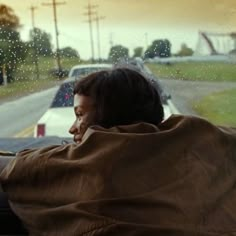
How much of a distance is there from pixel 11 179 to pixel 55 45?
1.18 metres

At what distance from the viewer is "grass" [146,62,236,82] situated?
2.39m

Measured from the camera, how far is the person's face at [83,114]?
4.75ft

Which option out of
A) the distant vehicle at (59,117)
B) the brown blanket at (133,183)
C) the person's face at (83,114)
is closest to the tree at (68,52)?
the distant vehicle at (59,117)

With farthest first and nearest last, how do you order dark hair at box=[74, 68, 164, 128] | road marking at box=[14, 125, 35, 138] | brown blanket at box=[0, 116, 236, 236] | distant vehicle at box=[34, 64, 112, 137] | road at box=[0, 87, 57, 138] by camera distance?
road marking at box=[14, 125, 35, 138] → road at box=[0, 87, 57, 138] → distant vehicle at box=[34, 64, 112, 137] → dark hair at box=[74, 68, 164, 128] → brown blanket at box=[0, 116, 236, 236]

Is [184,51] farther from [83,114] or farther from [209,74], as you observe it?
[83,114]

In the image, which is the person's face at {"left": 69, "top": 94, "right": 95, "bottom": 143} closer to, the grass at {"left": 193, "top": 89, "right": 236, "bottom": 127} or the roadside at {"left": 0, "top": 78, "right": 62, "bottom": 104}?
the grass at {"left": 193, "top": 89, "right": 236, "bottom": 127}

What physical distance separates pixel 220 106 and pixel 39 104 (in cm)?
100

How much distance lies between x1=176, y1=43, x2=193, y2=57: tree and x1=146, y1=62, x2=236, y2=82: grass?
42 millimetres

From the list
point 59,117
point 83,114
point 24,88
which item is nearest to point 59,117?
point 59,117

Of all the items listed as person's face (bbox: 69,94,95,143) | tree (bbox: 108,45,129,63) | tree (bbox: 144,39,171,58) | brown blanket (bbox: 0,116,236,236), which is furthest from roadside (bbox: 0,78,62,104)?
brown blanket (bbox: 0,116,236,236)

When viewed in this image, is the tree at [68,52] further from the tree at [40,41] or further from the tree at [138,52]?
the tree at [138,52]

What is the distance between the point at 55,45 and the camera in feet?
8.18

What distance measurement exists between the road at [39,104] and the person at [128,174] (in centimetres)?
83

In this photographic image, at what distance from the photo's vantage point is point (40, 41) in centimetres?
254
